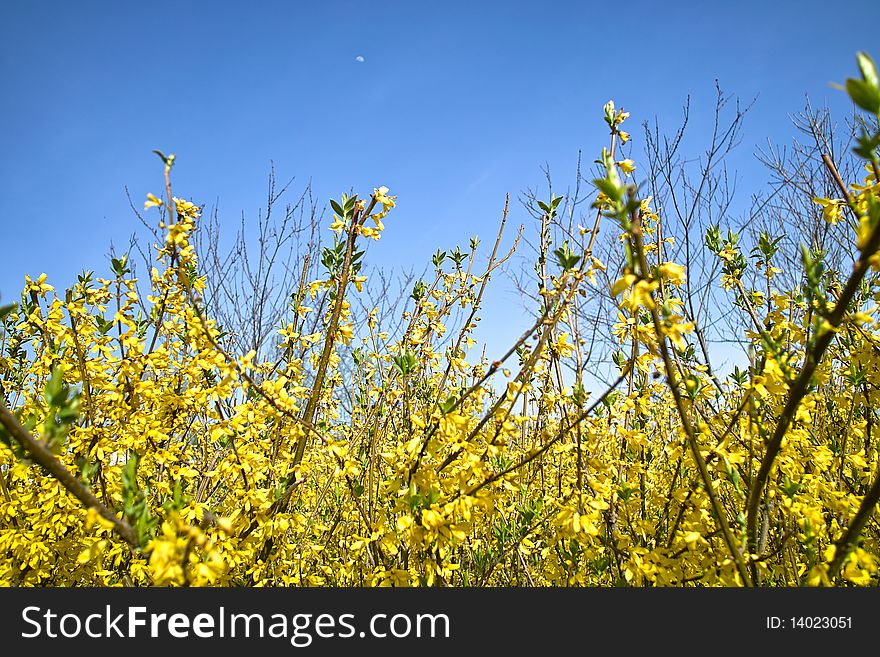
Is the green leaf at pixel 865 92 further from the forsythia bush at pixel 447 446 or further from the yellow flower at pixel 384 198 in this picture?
the yellow flower at pixel 384 198

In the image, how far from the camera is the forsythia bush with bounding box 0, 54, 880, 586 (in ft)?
5.23

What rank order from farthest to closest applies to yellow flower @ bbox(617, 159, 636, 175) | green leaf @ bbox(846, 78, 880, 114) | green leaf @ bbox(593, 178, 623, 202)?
yellow flower @ bbox(617, 159, 636, 175), green leaf @ bbox(593, 178, 623, 202), green leaf @ bbox(846, 78, 880, 114)

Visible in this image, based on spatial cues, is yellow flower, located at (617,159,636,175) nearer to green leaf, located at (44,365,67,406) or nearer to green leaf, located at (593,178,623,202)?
green leaf, located at (593,178,623,202)

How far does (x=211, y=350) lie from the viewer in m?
2.13

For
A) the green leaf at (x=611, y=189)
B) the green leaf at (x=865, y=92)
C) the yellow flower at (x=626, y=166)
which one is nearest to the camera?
the green leaf at (x=865, y=92)

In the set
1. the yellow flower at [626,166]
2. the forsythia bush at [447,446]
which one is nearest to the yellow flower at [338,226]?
the forsythia bush at [447,446]

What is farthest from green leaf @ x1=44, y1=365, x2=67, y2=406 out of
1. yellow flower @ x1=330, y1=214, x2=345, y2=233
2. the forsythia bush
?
yellow flower @ x1=330, y1=214, x2=345, y2=233

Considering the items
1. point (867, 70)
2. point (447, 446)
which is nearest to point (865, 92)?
point (867, 70)

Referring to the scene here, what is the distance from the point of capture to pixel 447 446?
6.50 ft

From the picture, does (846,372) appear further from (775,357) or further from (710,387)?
(775,357)

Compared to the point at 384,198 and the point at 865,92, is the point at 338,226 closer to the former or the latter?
the point at 384,198

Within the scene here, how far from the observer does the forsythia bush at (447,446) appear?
5.23 feet

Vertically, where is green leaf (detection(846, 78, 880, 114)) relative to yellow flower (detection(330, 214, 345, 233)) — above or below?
below

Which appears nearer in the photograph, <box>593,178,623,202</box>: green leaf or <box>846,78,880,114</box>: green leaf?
<box>846,78,880,114</box>: green leaf
